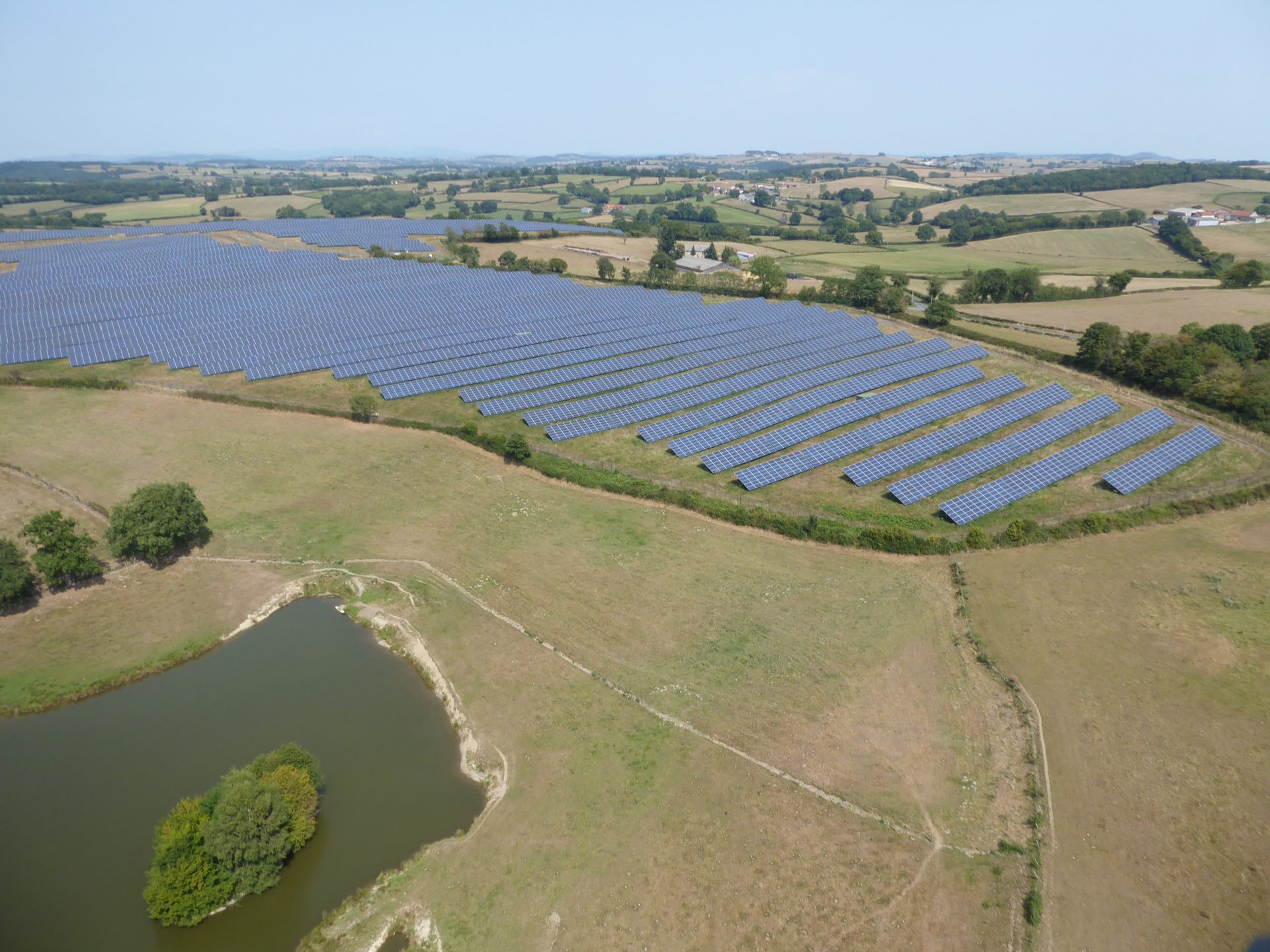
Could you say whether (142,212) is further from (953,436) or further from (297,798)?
(953,436)

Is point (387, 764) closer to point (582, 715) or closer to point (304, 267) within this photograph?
point (582, 715)

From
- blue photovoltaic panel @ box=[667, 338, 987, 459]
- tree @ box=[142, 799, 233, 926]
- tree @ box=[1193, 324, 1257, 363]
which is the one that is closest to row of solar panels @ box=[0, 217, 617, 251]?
blue photovoltaic panel @ box=[667, 338, 987, 459]

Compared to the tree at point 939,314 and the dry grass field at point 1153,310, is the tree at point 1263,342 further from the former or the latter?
the tree at point 939,314

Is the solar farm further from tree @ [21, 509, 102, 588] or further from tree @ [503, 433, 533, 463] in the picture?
tree @ [21, 509, 102, 588]

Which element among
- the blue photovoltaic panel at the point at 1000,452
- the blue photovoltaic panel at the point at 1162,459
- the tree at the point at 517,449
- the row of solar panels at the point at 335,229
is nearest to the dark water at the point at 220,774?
the tree at the point at 517,449

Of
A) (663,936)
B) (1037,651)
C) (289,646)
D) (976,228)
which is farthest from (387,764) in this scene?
(976,228)

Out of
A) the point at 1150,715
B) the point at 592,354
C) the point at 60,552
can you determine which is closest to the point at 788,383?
the point at 592,354
